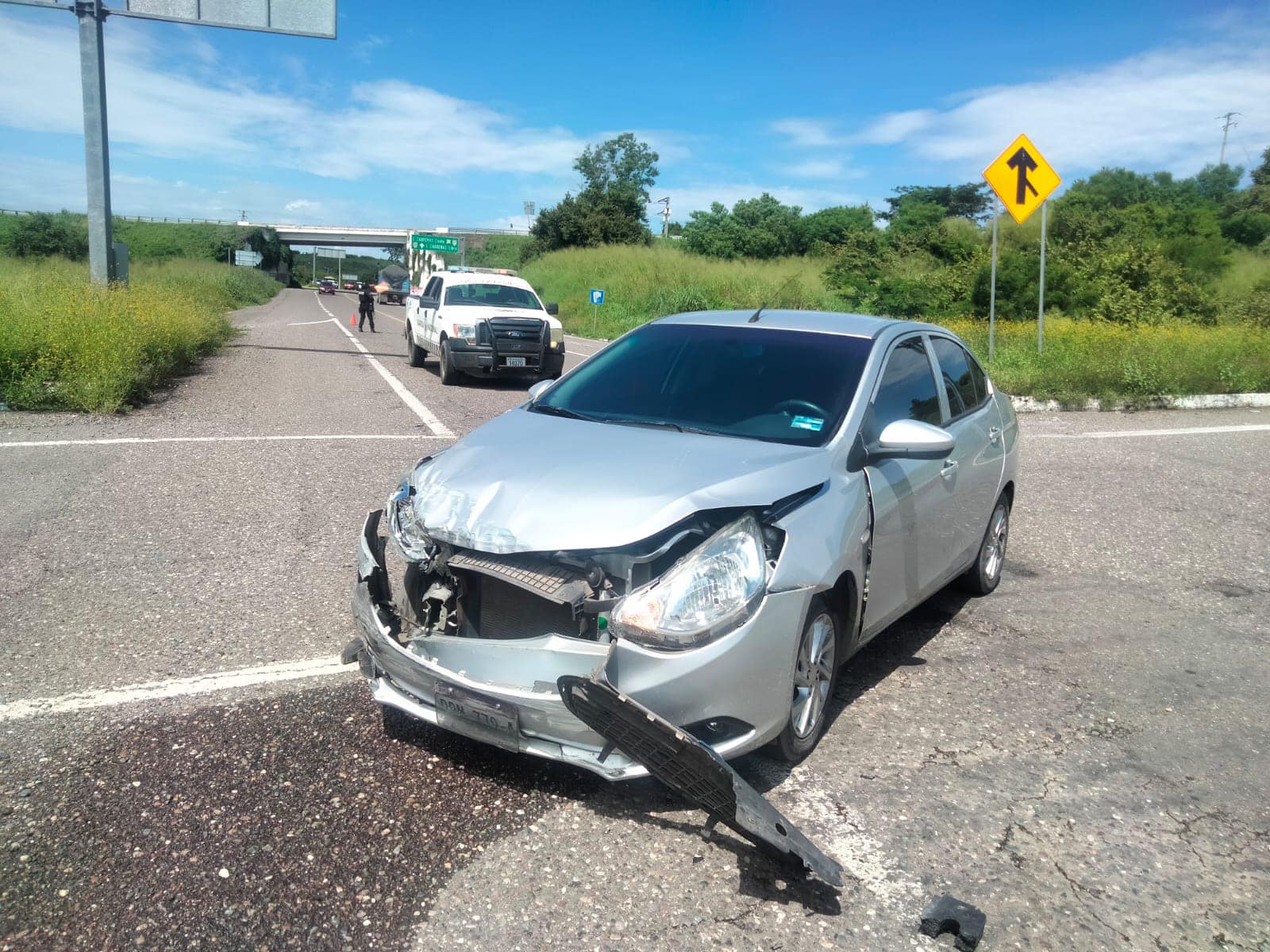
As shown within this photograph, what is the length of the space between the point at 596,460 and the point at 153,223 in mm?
149710

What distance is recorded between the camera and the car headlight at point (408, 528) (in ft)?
11.9

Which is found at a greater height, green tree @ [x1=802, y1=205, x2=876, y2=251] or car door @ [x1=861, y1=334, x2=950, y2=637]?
green tree @ [x1=802, y1=205, x2=876, y2=251]

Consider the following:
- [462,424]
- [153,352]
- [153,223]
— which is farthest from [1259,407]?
[153,223]

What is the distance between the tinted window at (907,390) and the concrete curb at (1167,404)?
10.0 metres

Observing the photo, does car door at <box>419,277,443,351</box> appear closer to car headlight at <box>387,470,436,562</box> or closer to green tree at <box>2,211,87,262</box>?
car headlight at <box>387,470,436,562</box>

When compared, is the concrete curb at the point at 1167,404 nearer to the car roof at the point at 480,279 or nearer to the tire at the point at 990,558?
the tire at the point at 990,558

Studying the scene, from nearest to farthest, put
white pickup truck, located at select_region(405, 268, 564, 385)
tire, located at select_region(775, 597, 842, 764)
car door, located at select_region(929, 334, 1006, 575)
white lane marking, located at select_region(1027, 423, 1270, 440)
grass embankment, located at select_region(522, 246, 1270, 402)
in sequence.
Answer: tire, located at select_region(775, 597, 842, 764), car door, located at select_region(929, 334, 1006, 575), white lane marking, located at select_region(1027, 423, 1270, 440), grass embankment, located at select_region(522, 246, 1270, 402), white pickup truck, located at select_region(405, 268, 564, 385)

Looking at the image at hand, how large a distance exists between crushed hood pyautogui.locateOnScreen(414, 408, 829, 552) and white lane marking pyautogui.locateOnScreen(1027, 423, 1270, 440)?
9626mm

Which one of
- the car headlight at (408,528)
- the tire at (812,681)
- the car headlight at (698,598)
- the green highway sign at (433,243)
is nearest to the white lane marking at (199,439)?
the car headlight at (408,528)

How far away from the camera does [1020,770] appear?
3814mm

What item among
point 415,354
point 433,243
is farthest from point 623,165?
point 415,354

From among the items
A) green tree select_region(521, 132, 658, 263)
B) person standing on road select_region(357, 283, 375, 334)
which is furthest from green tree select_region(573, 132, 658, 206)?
person standing on road select_region(357, 283, 375, 334)

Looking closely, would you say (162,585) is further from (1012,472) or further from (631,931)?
(1012,472)

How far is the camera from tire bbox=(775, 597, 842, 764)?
11.6ft
